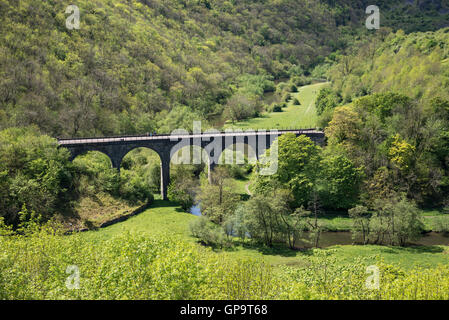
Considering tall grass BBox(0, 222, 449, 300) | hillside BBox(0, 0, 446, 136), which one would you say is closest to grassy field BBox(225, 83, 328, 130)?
hillside BBox(0, 0, 446, 136)

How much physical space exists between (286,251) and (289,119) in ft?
194

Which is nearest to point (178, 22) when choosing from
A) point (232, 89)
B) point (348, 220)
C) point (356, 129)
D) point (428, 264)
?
point (232, 89)

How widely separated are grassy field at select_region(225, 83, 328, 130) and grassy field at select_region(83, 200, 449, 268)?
43.1 m

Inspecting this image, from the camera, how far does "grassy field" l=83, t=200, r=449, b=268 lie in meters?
38.8

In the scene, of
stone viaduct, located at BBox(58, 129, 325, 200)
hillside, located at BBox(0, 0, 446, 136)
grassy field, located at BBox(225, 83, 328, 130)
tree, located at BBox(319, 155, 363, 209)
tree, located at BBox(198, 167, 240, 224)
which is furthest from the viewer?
grassy field, located at BBox(225, 83, 328, 130)

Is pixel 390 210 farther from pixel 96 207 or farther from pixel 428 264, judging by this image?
pixel 96 207

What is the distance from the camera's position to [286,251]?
1692 inches

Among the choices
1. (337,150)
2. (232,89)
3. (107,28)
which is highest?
(107,28)

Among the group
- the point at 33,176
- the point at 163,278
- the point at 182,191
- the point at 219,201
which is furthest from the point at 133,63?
the point at 163,278

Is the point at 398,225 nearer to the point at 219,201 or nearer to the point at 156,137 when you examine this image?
the point at 219,201

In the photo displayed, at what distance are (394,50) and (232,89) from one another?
156 feet

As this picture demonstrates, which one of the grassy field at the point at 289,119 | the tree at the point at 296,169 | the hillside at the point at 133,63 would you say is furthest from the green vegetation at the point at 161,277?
the grassy field at the point at 289,119

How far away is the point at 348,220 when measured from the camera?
52.8 m

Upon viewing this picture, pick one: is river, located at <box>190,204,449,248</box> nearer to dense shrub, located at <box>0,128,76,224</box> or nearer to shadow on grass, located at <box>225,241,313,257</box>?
shadow on grass, located at <box>225,241,313,257</box>
